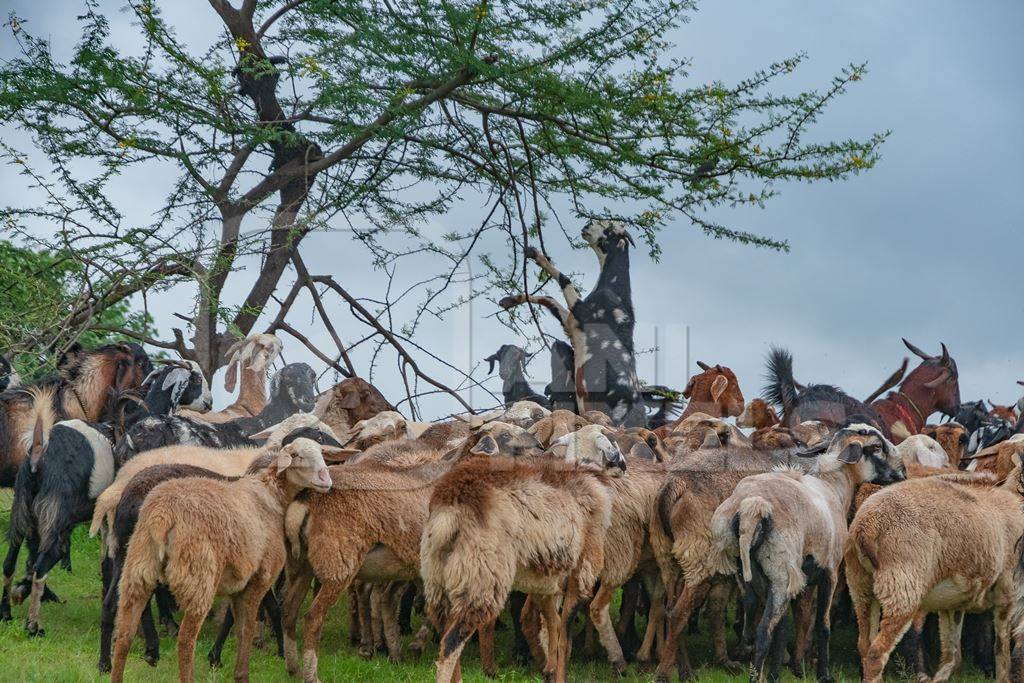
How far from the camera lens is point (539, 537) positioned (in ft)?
25.5

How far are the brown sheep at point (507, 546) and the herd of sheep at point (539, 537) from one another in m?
0.01

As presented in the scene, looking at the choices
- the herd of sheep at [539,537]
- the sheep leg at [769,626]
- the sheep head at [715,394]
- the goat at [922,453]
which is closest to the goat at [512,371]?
the sheep head at [715,394]

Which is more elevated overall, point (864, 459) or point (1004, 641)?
point (864, 459)

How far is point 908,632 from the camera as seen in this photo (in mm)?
8859

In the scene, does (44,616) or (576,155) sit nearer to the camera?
(44,616)

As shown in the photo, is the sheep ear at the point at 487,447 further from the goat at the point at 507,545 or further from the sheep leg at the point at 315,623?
the sheep leg at the point at 315,623

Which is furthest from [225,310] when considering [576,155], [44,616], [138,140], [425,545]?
[425,545]

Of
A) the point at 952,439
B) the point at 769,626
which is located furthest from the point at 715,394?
the point at 769,626

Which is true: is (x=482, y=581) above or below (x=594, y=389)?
below

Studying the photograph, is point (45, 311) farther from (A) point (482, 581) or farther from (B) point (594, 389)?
(A) point (482, 581)

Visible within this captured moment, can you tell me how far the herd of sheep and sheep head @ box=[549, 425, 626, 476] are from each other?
0.02 metres

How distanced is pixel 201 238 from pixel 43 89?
2.03 metres

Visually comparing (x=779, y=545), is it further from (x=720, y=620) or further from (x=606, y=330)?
→ (x=606, y=330)

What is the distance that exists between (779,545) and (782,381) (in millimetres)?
5313
